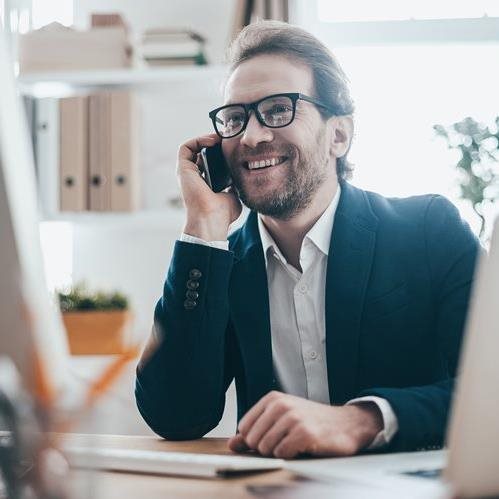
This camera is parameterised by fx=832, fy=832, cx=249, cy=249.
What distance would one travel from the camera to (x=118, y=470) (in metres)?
0.98

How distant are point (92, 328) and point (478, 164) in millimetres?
1323

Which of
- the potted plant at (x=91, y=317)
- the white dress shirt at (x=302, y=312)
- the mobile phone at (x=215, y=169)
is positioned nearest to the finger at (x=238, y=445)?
the white dress shirt at (x=302, y=312)

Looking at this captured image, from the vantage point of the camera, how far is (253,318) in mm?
1657

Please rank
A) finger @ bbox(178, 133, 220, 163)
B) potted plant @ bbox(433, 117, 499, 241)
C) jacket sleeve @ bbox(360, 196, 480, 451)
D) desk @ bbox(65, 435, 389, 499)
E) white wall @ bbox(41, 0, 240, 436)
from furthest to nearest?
1. white wall @ bbox(41, 0, 240, 436)
2. potted plant @ bbox(433, 117, 499, 241)
3. finger @ bbox(178, 133, 220, 163)
4. jacket sleeve @ bbox(360, 196, 480, 451)
5. desk @ bbox(65, 435, 389, 499)

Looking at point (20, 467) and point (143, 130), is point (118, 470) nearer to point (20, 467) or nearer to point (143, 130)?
point (20, 467)

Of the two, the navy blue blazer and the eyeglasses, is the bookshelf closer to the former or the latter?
the eyeglasses

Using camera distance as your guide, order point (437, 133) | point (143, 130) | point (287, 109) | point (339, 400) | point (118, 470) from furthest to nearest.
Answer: point (143, 130), point (437, 133), point (287, 109), point (339, 400), point (118, 470)

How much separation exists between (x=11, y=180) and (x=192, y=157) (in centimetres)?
129

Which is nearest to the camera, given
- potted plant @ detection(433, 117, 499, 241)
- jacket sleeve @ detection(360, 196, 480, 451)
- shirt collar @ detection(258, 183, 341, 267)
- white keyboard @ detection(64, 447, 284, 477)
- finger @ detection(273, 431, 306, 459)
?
white keyboard @ detection(64, 447, 284, 477)

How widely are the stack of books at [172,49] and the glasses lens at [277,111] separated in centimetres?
103

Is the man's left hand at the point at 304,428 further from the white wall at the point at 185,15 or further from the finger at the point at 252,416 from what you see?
the white wall at the point at 185,15

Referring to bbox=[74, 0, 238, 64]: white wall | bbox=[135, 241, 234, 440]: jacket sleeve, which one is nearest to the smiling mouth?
bbox=[135, 241, 234, 440]: jacket sleeve

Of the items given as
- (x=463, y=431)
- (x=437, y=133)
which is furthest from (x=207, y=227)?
(x=437, y=133)

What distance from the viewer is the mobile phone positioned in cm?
184
